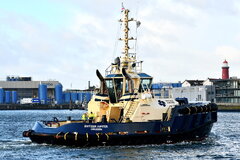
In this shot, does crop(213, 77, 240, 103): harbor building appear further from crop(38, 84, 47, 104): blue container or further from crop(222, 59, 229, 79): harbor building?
crop(38, 84, 47, 104): blue container

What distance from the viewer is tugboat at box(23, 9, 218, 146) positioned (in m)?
34.1

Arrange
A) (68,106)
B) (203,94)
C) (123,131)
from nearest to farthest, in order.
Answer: (123,131)
(203,94)
(68,106)

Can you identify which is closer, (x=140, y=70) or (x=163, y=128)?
(x=163, y=128)

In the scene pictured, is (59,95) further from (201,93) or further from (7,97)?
(201,93)

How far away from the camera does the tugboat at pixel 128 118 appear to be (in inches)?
1341

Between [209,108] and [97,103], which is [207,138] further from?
[97,103]

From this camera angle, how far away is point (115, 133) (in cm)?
3406

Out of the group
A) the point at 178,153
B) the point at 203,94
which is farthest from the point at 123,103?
the point at 203,94

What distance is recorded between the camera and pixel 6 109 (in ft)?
625

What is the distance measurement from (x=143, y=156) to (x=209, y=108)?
10403 millimetres

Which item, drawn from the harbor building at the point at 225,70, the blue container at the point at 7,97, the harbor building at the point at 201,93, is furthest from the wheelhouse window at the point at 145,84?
the blue container at the point at 7,97

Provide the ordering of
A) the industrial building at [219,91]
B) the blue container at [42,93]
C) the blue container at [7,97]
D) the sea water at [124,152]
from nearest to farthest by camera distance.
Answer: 1. the sea water at [124,152]
2. the industrial building at [219,91]
3. the blue container at [42,93]
4. the blue container at [7,97]

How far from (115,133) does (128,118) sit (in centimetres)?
211

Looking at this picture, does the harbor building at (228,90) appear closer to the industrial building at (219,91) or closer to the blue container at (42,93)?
the industrial building at (219,91)
